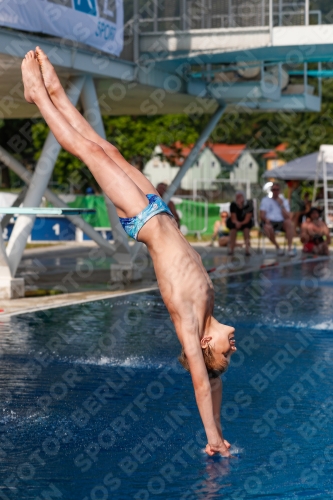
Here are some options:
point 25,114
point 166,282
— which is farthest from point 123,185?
point 25,114

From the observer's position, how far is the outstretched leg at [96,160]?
625 cm

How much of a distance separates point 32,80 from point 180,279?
2.13 metres

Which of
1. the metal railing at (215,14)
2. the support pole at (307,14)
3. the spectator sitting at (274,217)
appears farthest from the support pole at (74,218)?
the spectator sitting at (274,217)

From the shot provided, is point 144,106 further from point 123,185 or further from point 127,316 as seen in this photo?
point 123,185

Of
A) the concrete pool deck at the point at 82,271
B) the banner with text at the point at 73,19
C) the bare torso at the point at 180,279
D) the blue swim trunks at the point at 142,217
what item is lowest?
the concrete pool deck at the point at 82,271

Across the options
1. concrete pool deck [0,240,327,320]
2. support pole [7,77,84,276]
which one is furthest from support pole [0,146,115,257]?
support pole [7,77,84,276]

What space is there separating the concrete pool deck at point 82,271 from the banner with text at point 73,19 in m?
3.83

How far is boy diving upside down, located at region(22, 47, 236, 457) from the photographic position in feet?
18.5

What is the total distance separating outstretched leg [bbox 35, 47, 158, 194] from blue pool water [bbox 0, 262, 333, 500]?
1763mm

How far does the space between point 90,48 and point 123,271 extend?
4014mm

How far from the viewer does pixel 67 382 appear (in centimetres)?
786

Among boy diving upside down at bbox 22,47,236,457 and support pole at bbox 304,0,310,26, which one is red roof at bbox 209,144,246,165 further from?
boy diving upside down at bbox 22,47,236,457

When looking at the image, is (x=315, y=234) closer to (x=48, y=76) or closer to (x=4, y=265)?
(x=4, y=265)

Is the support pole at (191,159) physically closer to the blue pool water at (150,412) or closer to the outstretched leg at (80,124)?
the blue pool water at (150,412)
